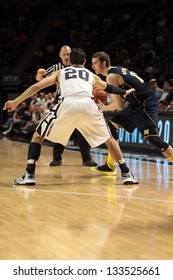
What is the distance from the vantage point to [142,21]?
69.5 feet

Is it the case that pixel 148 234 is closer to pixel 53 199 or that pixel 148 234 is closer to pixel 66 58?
pixel 53 199

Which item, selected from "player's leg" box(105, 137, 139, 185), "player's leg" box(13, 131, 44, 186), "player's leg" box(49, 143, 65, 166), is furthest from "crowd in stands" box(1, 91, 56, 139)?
"player's leg" box(13, 131, 44, 186)

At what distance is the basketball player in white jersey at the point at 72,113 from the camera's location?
20.3 feet

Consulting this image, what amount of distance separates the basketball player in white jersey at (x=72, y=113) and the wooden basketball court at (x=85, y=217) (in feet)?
1.88

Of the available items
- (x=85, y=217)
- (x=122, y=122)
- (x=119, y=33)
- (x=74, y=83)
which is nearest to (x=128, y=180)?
(x=122, y=122)

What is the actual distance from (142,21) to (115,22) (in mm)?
1464

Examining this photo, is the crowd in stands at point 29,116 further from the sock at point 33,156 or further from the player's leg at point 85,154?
the sock at point 33,156

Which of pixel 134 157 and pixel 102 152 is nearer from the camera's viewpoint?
pixel 134 157

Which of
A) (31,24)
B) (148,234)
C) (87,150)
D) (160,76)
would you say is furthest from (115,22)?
(148,234)

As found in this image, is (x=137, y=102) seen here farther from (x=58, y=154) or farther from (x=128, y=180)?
(x=58, y=154)

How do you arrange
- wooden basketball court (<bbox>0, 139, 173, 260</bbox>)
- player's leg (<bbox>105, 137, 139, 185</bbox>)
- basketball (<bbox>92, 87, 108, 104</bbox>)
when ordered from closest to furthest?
1. wooden basketball court (<bbox>0, 139, 173, 260</bbox>)
2. player's leg (<bbox>105, 137, 139, 185</bbox>)
3. basketball (<bbox>92, 87, 108, 104</bbox>)

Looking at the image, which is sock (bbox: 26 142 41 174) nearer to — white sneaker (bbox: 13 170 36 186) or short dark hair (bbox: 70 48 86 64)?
white sneaker (bbox: 13 170 36 186)

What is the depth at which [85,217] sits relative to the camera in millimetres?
4676

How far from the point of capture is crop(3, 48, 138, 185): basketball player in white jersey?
244 inches
